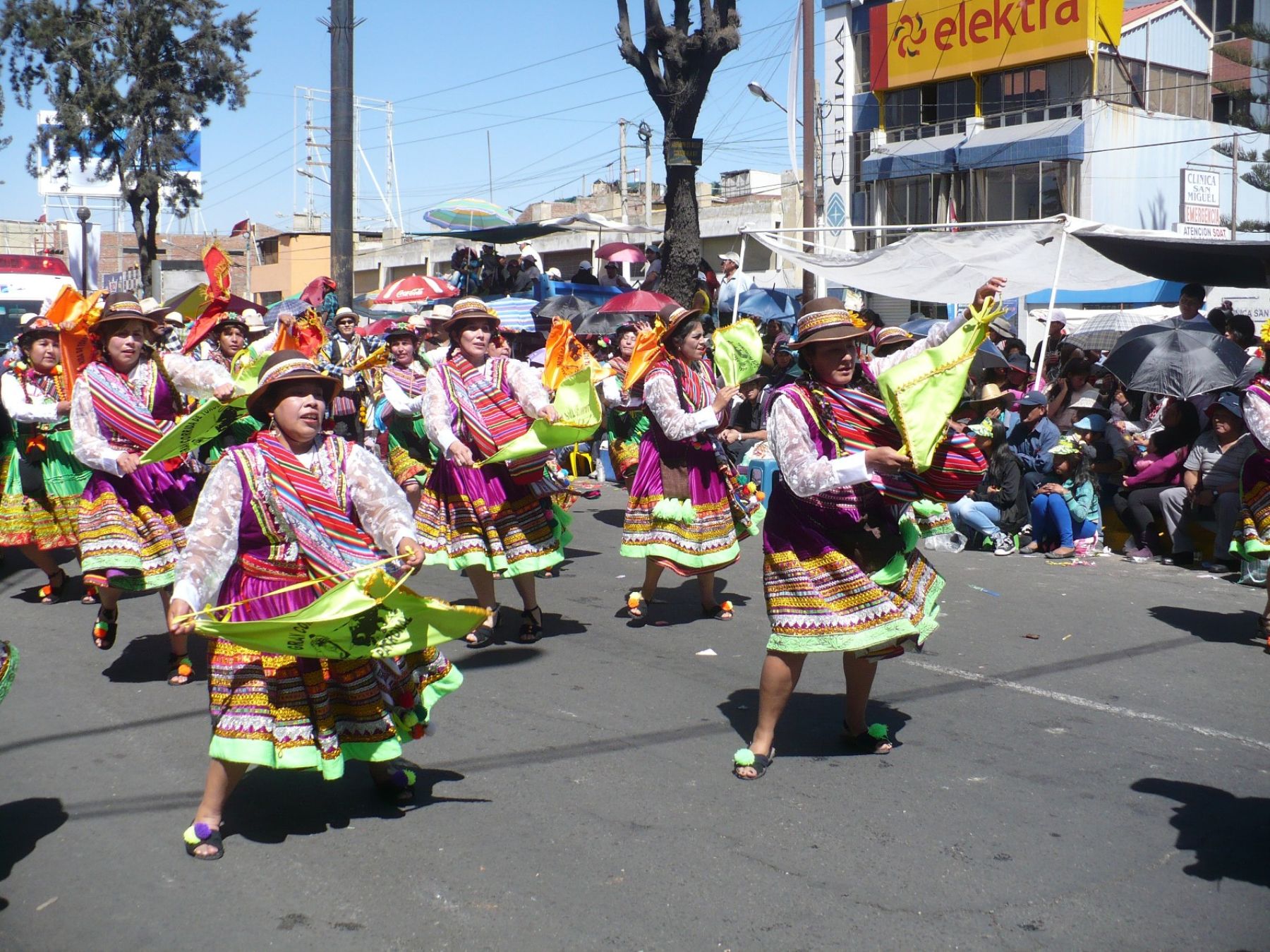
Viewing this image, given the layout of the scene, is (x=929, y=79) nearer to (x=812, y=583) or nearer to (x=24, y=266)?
(x=24, y=266)

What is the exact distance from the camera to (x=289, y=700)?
4.27m

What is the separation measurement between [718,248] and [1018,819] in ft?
103

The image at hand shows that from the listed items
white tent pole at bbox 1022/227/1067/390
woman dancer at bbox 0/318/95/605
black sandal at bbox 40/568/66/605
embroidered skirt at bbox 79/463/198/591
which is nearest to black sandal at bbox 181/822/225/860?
embroidered skirt at bbox 79/463/198/591

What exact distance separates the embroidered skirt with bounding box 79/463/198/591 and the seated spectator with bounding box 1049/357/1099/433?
743 cm

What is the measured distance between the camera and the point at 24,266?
23609 millimetres

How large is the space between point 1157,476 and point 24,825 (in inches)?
333

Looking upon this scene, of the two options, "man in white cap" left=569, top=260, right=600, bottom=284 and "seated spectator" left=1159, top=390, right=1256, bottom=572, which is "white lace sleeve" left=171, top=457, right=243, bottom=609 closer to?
"seated spectator" left=1159, top=390, right=1256, bottom=572

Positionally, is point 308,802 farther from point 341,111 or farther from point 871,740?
point 341,111

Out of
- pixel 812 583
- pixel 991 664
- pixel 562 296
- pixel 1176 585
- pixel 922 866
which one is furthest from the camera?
pixel 562 296

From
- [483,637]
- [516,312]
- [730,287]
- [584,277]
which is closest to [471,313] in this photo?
[483,637]

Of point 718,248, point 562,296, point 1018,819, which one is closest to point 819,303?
point 1018,819

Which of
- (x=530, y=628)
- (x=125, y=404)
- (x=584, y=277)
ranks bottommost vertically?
(x=530, y=628)

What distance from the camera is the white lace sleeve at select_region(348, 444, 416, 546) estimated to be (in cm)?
449

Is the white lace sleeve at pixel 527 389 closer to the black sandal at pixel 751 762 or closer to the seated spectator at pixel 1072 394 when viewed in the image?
the black sandal at pixel 751 762
